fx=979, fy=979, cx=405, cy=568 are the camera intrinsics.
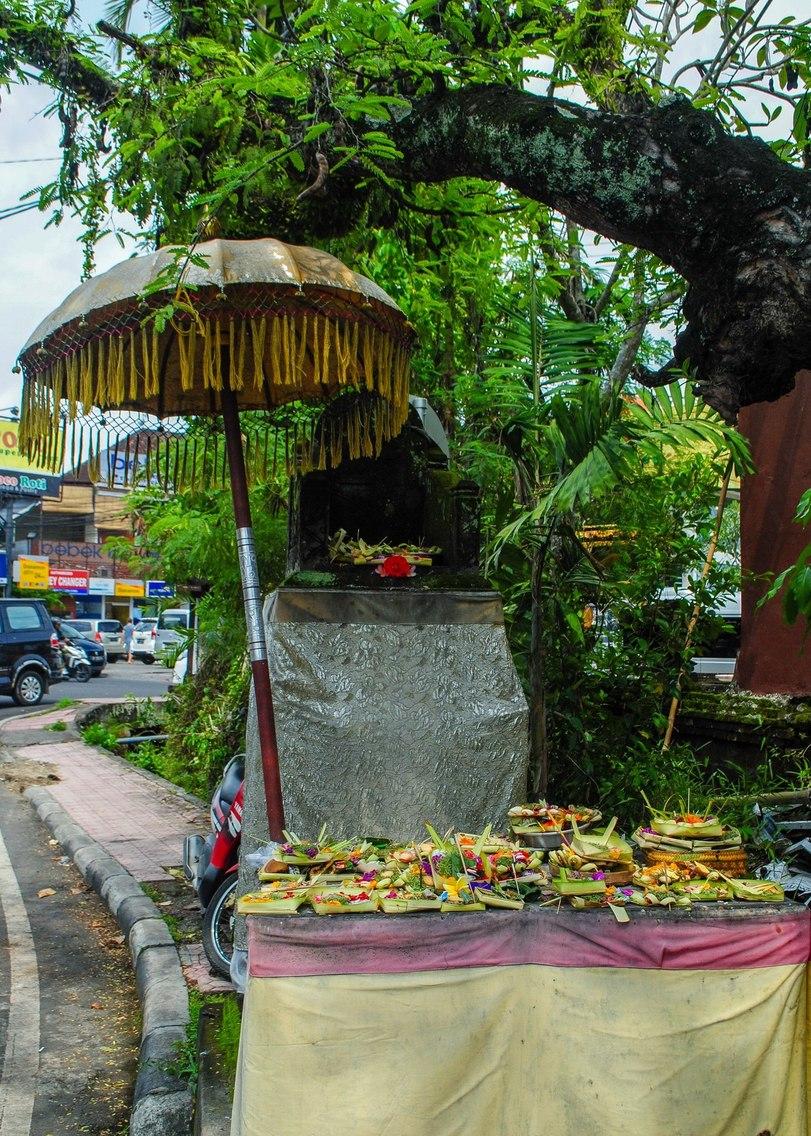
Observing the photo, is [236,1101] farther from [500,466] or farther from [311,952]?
[500,466]

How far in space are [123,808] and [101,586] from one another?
35.4 meters

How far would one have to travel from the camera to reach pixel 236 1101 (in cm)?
269

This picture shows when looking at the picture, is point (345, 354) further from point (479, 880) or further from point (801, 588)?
point (479, 880)

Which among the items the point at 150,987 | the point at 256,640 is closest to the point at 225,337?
the point at 256,640

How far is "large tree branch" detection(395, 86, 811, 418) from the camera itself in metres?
3.03

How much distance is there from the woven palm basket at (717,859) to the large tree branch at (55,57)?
4855 mm

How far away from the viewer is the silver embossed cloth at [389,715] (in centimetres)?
416

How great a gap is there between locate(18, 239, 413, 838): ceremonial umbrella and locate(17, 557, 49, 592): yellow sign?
92.7ft

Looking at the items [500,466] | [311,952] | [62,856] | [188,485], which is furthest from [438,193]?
[62,856]

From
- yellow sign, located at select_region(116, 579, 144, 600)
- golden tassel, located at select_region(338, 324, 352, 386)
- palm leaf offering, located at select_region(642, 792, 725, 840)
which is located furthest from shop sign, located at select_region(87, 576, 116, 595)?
palm leaf offering, located at select_region(642, 792, 725, 840)

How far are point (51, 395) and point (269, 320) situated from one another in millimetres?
853

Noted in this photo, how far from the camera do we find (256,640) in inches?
149

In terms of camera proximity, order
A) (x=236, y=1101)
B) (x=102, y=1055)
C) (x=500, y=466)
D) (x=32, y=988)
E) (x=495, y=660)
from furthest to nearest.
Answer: (x=500, y=466)
(x=32, y=988)
(x=495, y=660)
(x=102, y=1055)
(x=236, y=1101)

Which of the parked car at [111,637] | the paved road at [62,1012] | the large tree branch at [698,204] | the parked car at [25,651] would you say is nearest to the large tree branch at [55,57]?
the large tree branch at [698,204]
